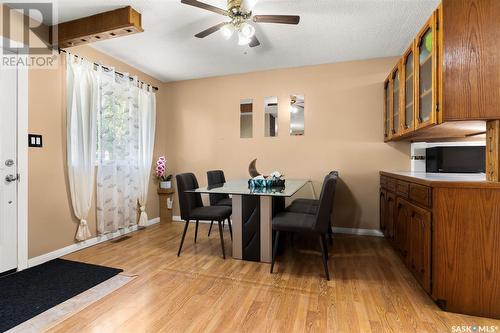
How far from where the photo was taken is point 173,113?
4.41 metres

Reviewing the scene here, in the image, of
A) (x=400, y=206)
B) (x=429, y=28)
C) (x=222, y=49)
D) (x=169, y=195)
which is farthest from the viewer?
(x=169, y=195)

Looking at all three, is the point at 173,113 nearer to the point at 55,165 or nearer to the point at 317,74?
the point at 55,165

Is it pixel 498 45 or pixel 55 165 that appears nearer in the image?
pixel 498 45

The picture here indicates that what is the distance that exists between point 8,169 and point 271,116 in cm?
315

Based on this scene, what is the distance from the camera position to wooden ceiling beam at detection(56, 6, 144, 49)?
225cm

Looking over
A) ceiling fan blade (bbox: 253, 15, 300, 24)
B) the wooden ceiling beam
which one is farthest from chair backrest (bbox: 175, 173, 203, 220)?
ceiling fan blade (bbox: 253, 15, 300, 24)

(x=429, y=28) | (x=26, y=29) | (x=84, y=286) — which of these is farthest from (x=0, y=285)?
(x=429, y=28)

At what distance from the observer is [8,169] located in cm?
224

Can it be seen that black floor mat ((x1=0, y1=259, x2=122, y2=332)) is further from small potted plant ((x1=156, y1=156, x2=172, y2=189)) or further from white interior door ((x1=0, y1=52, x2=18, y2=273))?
small potted plant ((x1=156, y1=156, x2=172, y2=189))

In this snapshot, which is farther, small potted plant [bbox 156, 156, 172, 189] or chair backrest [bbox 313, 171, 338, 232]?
small potted plant [bbox 156, 156, 172, 189]

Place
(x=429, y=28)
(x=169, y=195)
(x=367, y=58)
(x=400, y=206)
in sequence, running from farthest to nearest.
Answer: (x=169, y=195), (x=367, y=58), (x=400, y=206), (x=429, y=28)

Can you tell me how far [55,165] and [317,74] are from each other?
3.56m

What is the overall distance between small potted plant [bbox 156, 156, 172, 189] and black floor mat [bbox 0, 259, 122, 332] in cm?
183

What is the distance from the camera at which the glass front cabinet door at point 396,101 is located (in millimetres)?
2615
